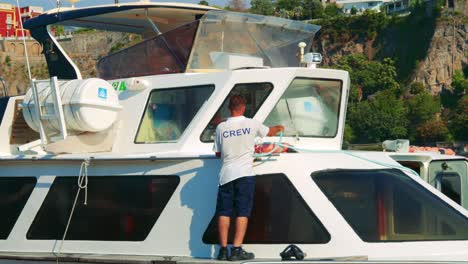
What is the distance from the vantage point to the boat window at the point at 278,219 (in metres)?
6.09

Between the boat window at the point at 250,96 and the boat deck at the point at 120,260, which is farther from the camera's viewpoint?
the boat window at the point at 250,96

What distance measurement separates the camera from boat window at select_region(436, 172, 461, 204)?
7832mm

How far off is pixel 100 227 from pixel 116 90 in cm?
165

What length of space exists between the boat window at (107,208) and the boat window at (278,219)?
2.12 ft

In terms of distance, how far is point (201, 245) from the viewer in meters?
6.32

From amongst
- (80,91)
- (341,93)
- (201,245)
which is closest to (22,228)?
(80,91)

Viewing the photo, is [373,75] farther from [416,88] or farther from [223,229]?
[223,229]

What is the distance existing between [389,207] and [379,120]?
Answer: 281 ft

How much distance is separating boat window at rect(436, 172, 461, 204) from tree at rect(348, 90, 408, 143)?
266 feet

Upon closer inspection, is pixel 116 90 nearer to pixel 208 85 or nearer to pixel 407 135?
pixel 208 85

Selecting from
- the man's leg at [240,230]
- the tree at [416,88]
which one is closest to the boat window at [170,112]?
the man's leg at [240,230]

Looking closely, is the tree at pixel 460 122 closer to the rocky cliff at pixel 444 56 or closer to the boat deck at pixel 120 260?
the rocky cliff at pixel 444 56

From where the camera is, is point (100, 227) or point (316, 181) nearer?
point (316, 181)

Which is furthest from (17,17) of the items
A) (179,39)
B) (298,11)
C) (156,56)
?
(298,11)
